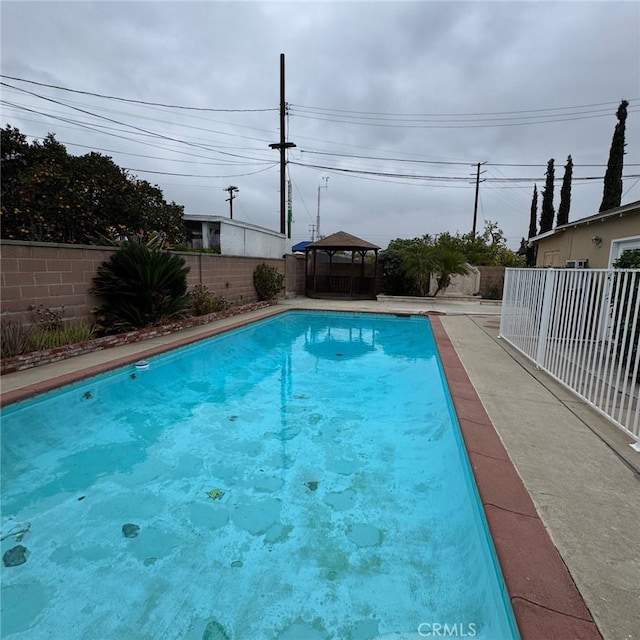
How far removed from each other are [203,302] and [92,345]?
366 cm

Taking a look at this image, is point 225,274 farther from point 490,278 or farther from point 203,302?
point 490,278

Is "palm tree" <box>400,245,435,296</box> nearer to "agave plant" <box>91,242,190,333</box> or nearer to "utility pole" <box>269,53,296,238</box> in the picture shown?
"utility pole" <box>269,53,296,238</box>

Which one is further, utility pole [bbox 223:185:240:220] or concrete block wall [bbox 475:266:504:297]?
utility pole [bbox 223:185:240:220]

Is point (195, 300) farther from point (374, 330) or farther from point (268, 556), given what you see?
point (268, 556)

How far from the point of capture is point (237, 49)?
10930 mm

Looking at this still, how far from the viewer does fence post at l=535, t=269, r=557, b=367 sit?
500 cm

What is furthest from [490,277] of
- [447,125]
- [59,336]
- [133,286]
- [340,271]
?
[59,336]

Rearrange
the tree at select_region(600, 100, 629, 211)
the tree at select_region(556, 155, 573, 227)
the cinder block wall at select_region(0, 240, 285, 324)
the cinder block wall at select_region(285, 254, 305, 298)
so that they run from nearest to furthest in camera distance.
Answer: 1. the cinder block wall at select_region(0, 240, 285, 324)
2. the cinder block wall at select_region(285, 254, 305, 298)
3. the tree at select_region(600, 100, 629, 211)
4. the tree at select_region(556, 155, 573, 227)

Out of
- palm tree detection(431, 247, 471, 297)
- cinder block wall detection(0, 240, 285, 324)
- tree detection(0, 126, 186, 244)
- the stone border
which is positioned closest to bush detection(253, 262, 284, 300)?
the stone border

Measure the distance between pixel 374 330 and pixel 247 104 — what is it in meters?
12.9

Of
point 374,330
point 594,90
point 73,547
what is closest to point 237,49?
point 374,330

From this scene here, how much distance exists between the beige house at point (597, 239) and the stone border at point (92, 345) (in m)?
9.04

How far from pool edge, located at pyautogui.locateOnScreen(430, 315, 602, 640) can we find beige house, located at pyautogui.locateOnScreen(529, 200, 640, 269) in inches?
242

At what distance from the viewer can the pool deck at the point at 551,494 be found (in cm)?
158
